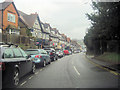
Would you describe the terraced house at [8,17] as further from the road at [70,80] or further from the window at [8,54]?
the window at [8,54]

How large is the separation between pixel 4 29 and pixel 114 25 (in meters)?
20.7

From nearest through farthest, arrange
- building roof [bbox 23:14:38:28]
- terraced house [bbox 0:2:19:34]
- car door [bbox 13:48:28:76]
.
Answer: car door [bbox 13:48:28:76] → terraced house [bbox 0:2:19:34] → building roof [bbox 23:14:38:28]

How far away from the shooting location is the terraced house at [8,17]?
26.9 metres

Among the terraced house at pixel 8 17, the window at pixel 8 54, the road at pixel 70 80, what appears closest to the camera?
the window at pixel 8 54

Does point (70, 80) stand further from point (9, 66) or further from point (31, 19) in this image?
A: point (31, 19)

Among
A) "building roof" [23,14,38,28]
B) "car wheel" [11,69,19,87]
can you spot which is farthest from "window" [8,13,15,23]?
"car wheel" [11,69,19,87]

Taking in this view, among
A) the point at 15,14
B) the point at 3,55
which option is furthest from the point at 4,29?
the point at 3,55

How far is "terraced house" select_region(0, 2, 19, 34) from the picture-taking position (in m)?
26.9

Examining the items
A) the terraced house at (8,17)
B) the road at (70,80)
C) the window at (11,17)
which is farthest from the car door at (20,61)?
the window at (11,17)

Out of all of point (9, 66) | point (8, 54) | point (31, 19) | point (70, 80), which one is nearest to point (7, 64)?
point (9, 66)

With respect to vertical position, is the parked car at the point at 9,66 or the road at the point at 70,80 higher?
the parked car at the point at 9,66

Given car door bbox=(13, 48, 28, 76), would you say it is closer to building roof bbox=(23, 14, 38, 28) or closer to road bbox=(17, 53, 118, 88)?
road bbox=(17, 53, 118, 88)

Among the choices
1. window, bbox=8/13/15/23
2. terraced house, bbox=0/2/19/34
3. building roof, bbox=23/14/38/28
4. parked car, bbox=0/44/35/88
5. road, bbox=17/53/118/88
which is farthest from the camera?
building roof, bbox=23/14/38/28

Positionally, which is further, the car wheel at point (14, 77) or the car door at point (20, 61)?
the car door at point (20, 61)
